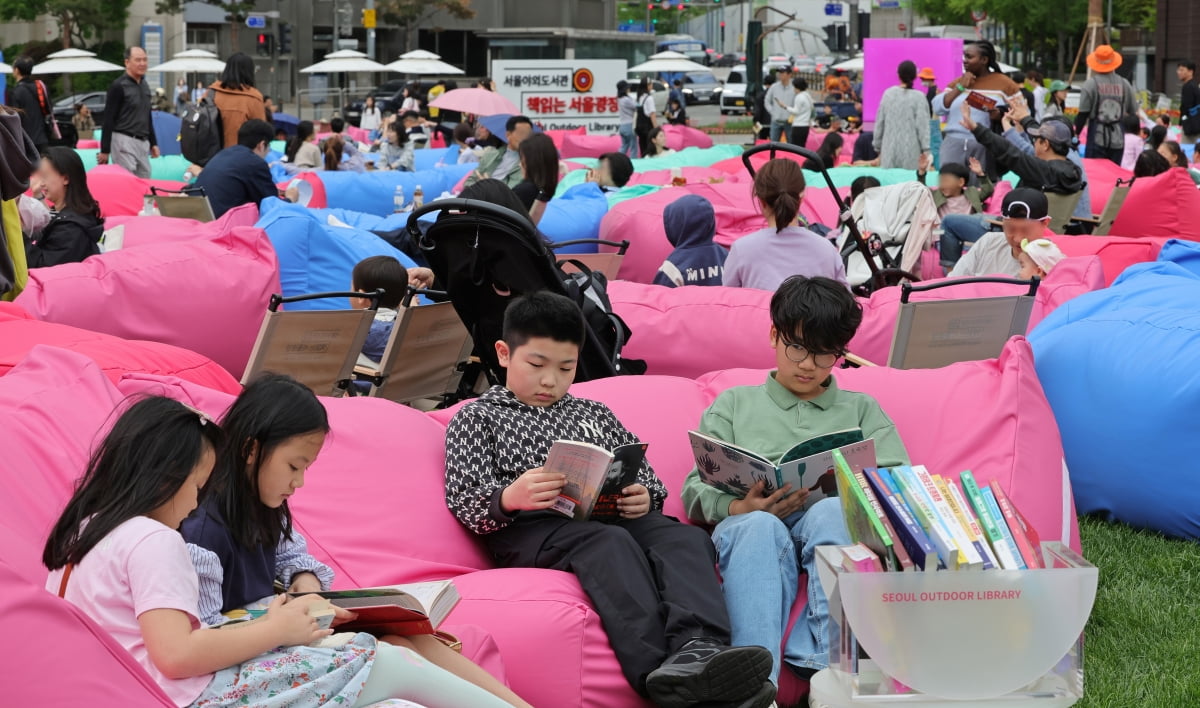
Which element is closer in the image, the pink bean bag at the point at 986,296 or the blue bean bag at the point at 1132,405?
the blue bean bag at the point at 1132,405

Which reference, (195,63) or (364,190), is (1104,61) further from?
(195,63)

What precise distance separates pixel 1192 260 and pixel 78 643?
532 cm

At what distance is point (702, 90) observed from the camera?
4741cm

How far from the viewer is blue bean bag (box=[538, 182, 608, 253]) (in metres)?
9.68

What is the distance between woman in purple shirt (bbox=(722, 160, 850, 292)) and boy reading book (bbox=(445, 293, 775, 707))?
2544 millimetres

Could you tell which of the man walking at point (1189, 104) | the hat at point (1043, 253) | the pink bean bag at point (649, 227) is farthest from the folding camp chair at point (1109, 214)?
the man walking at point (1189, 104)

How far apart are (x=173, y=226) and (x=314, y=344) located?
2424 mm

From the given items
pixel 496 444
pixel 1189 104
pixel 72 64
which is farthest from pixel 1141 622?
pixel 72 64

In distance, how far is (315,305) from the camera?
25.1 ft

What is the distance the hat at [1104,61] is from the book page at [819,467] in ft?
39.1

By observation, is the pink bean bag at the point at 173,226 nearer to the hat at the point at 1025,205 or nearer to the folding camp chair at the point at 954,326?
the folding camp chair at the point at 954,326

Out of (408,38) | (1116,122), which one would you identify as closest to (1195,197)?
(1116,122)

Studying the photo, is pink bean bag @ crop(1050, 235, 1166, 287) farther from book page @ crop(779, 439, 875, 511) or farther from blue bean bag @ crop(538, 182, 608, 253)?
book page @ crop(779, 439, 875, 511)

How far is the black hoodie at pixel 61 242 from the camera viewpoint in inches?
296
